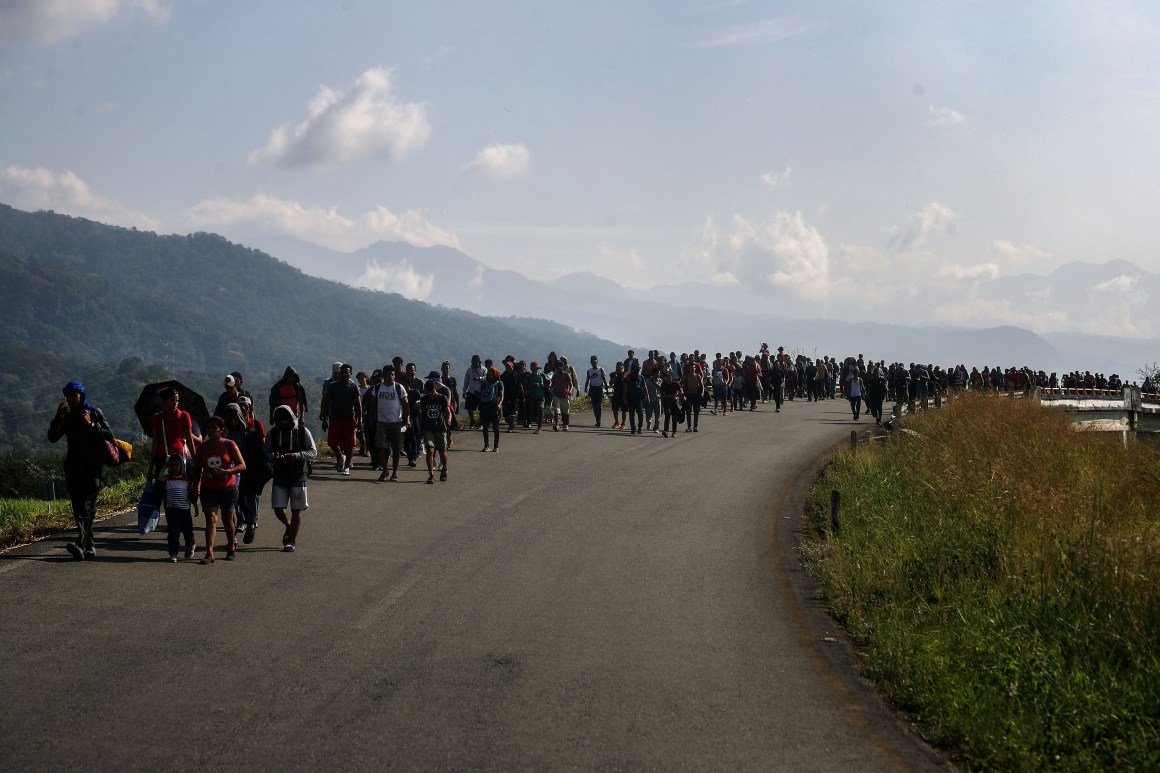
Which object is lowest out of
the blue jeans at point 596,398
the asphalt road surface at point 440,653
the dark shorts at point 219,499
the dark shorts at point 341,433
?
the asphalt road surface at point 440,653

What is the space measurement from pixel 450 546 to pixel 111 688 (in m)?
5.16

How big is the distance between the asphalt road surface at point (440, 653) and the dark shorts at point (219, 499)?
58 cm

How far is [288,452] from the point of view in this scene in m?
11.0

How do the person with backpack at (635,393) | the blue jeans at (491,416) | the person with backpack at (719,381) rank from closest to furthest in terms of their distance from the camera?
the blue jeans at (491,416) → the person with backpack at (635,393) → the person with backpack at (719,381)

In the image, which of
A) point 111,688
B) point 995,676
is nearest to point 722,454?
point 995,676

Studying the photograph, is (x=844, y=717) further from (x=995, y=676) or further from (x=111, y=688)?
(x=111, y=688)

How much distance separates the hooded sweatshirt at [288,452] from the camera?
36.0ft

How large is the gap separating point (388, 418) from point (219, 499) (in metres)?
5.81

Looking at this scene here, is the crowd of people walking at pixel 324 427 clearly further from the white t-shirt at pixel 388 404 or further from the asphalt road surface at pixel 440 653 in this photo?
the asphalt road surface at pixel 440 653

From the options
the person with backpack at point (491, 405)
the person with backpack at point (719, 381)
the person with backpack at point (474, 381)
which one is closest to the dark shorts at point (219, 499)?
the person with backpack at point (491, 405)

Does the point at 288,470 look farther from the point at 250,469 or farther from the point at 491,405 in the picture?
the point at 491,405

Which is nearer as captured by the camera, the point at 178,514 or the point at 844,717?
the point at 844,717

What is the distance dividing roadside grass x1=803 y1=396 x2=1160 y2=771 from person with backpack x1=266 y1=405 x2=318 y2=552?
5.49m

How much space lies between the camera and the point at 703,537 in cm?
1245
